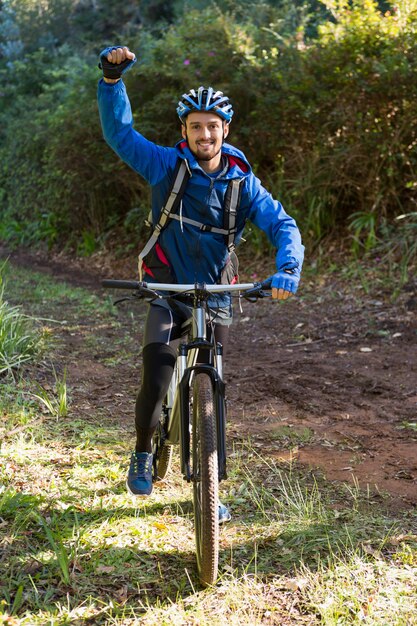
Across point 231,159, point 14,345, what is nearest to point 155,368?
point 231,159

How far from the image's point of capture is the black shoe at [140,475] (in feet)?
12.2

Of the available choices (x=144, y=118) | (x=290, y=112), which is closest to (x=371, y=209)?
(x=290, y=112)

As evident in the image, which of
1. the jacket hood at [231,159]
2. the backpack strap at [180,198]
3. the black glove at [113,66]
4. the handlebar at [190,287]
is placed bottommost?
the handlebar at [190,287]

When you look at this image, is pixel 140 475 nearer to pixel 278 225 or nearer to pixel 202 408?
pixel 202 408

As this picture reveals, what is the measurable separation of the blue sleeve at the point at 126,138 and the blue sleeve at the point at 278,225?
1.46 feet

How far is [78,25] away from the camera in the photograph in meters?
23.7

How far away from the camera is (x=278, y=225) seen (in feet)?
11.5

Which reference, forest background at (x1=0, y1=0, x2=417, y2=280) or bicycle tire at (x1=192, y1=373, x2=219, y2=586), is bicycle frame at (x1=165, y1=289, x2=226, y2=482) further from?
forest background at (x1=0, y1=0, x2=417, y2=280)

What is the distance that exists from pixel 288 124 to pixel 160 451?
713cm

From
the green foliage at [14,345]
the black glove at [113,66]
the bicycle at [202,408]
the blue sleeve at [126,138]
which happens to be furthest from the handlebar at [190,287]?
the green foliage at [14,345]

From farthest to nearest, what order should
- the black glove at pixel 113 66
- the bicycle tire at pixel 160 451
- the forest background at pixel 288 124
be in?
1. the forest background at pixel 288 124
2. the bicycle tire at pixel 160 451
3. the black glove at pixel 113 66

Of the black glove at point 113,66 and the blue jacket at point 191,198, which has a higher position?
the black glove at point 113,66

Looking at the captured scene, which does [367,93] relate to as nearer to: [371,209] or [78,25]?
[371,209]

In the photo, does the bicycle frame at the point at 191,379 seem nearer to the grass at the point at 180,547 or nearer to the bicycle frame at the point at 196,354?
the bicycle frame at the point at 196,354
